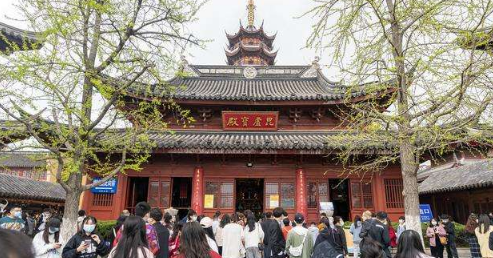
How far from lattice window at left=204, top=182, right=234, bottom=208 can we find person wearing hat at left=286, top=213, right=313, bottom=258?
5985 mm

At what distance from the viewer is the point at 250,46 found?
32562 mm

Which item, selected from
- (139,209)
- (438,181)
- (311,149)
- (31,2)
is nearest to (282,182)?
(311,149)

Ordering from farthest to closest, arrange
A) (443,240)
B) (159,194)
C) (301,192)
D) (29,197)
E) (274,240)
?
(29,197), (159,194), (301,192), (443,240), (274,240)

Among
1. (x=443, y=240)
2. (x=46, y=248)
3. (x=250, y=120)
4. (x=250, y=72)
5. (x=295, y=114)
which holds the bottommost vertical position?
(x=443, y=240)

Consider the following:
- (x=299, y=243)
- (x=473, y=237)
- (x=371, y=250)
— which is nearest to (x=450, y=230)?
(x=473, y=237)

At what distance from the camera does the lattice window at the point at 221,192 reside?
41.2 ft

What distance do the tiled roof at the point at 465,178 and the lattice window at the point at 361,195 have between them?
17.9 ft

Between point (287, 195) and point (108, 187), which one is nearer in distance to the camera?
point (108, 187)

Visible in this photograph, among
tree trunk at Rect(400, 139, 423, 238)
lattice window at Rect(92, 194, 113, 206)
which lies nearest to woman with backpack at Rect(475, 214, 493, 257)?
tree trunk at Rect(400, 139, 423, 238)

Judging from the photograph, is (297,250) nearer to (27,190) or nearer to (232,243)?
(232,243)

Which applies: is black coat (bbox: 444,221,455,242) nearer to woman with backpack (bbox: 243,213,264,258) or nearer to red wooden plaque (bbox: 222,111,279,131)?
woman with backpack (bbox: 243,213,264,258)

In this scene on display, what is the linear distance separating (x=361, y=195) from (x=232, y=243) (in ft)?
24.7

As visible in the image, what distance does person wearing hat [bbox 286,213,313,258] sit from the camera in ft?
21.9

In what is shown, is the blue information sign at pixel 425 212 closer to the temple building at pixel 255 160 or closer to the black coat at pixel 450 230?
the temple building at pixel 255 160
